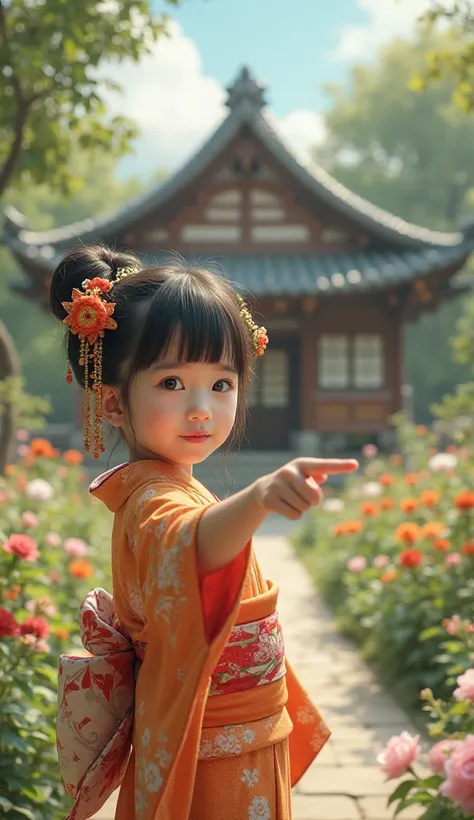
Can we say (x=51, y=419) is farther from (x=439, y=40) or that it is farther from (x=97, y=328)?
(x=97, y=328)

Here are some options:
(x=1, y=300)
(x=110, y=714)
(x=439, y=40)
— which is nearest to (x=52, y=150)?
(x=110, y=714)

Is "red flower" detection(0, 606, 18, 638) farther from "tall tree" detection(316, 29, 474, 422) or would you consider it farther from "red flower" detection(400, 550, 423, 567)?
"tall tree" detection(316, 29, 474, 422)

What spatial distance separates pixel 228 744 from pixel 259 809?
0.14 m

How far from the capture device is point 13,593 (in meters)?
2.67

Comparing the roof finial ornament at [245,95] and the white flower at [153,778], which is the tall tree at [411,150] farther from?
the white flower at [153,778]

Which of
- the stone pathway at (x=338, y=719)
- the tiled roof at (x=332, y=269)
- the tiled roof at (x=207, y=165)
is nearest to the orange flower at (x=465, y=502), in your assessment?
the stone pathway at (x=338, y=719)

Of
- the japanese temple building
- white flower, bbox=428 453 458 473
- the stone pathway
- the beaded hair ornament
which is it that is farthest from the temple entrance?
the beaded hair ornament

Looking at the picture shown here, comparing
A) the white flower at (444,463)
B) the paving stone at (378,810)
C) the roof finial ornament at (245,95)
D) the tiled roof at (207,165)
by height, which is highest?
the roof finial ornament at (245,95)

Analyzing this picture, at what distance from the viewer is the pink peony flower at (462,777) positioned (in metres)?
1.69

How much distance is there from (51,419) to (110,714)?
28250 millimetres

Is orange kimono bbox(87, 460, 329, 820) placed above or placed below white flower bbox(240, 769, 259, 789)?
above

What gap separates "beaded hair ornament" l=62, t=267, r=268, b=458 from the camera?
60.0 inches

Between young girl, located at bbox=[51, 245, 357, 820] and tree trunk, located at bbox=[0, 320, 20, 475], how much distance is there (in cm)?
375

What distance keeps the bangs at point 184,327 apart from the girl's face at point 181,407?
2 centimetres
